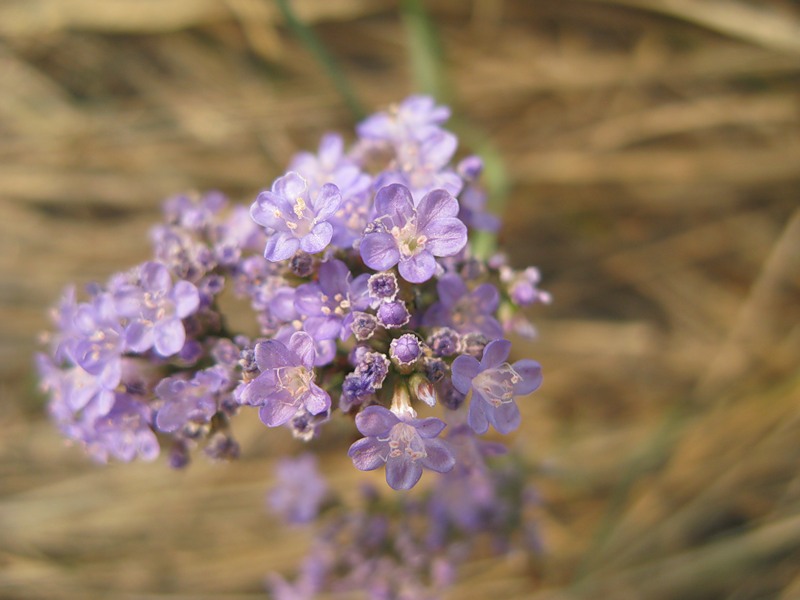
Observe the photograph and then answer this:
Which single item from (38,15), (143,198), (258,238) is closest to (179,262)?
(258,238)

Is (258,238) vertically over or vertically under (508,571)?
over

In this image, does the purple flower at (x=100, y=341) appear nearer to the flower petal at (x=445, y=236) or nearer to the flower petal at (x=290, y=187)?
the flower petal at (x=290, y=187)

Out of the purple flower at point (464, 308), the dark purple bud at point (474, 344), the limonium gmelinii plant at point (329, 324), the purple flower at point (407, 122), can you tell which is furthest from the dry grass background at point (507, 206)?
the dark purple bud at point (474, 344)

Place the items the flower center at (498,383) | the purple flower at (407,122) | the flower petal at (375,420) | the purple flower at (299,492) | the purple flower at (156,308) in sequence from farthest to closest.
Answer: the purple flower at (299,492) → the purple flower at (407,122) → the purple flower at (156,308) → the flower center at (498,383) → the flower petal at (375,420)

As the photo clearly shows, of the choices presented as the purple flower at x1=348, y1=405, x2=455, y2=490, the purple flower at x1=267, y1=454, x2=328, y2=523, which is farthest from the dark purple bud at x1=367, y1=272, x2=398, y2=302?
the purple flower at x1=267, y1=454, x2=328, y2=523

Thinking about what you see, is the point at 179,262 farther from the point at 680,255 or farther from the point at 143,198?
the point at 680,255
